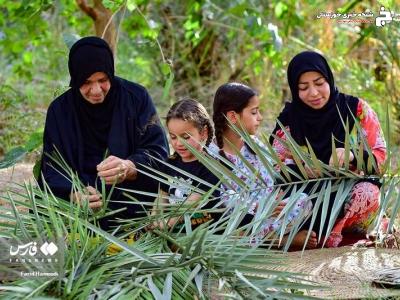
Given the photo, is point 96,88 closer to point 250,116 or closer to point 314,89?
point 250,116

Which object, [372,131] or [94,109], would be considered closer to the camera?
[372,131]

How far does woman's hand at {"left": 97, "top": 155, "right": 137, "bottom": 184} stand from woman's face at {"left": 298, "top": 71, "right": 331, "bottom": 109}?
2.75 feet

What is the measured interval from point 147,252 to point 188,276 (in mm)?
283

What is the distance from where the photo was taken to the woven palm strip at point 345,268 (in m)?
2.67

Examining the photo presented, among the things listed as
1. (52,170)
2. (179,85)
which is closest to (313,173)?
(52,170)

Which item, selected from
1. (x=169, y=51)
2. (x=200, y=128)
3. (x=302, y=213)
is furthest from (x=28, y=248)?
(x=169, y=51)

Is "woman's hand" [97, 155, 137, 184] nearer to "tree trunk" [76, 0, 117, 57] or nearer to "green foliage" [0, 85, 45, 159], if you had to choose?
"tree trunk" [76, 0, 117, 57]

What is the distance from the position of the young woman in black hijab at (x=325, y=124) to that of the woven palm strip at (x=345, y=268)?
0.26 meters

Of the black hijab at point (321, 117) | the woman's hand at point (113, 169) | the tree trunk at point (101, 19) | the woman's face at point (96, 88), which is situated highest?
the tree trunk at point (101, 19)

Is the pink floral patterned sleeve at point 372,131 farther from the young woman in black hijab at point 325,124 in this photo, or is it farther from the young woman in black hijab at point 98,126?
the young woman in black hijab at point 98,126

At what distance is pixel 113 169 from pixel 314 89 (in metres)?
0.97

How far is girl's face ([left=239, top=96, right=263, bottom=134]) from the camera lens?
3738 mm

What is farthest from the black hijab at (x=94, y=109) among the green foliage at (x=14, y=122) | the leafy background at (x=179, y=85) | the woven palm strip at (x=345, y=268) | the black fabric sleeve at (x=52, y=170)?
the green foliage at (x=14, y=122)

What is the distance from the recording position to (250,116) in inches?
148
